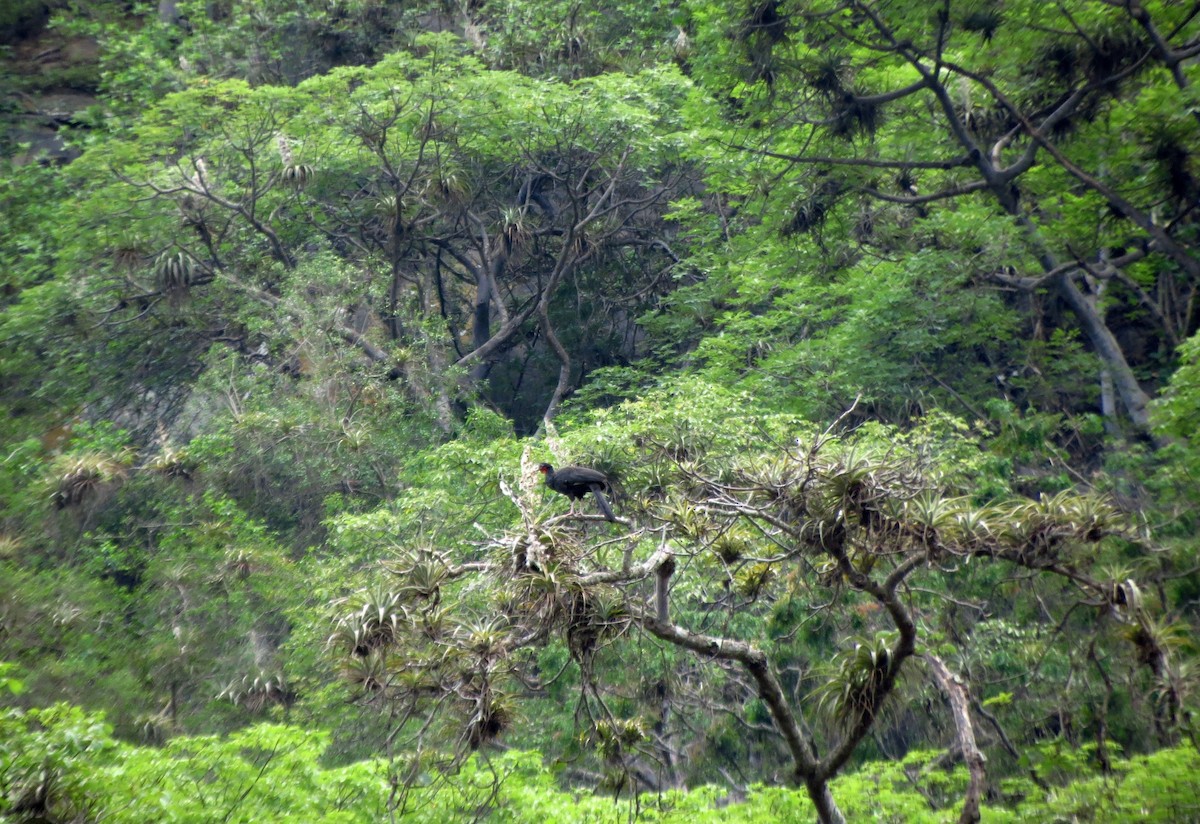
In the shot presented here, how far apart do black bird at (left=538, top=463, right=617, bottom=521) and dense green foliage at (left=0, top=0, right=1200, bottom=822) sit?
263 millimetres

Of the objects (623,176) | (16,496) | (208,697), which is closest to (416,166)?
(623,176)

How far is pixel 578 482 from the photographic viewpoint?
5996mm

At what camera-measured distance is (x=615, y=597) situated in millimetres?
4609

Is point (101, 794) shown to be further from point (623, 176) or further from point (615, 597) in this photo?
point (623, 176)

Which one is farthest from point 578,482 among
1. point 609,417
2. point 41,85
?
point 41,85

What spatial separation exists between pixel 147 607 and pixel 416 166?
23.7ft

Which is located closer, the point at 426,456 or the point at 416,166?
the point at 426,456

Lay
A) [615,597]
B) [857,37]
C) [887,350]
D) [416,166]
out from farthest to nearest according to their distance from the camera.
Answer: [416,166] → [887,350] → [857,37] → [615,597]

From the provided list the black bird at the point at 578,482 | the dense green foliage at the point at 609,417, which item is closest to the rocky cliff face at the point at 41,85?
the dense green foliage at the point at 609,417

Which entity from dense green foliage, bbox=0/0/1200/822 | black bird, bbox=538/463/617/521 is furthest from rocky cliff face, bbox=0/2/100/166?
black bird, bbox=538/463/617/521

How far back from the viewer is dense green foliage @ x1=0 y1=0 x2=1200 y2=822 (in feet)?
17.0

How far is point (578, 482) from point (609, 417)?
3942 mm

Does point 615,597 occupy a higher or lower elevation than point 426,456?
higher

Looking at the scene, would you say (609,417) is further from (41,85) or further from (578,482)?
(41,85)
